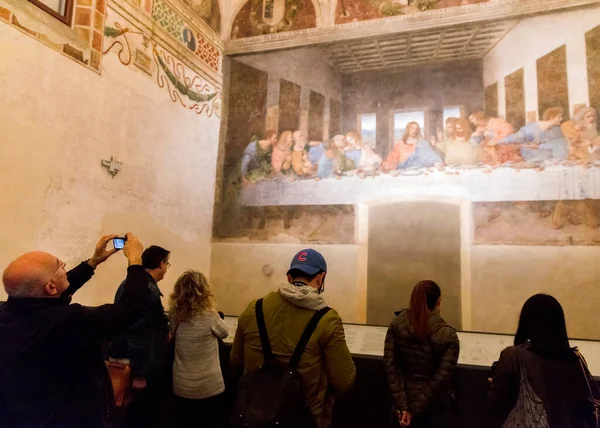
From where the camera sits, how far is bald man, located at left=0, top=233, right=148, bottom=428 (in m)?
1.87

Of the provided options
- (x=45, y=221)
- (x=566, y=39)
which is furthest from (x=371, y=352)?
(x=566, y=39)

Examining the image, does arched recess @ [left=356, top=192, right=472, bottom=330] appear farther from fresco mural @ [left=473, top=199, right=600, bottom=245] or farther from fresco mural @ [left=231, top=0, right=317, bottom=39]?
fresco mural @ [left=231, top=0, right=317, bottom=39]

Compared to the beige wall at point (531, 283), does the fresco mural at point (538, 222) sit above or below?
above

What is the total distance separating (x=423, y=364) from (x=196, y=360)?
4.94 ft

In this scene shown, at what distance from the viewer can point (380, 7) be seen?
736cm

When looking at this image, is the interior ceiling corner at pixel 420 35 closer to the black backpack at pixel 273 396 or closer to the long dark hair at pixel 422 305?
the long dark hair at pixel 422 305

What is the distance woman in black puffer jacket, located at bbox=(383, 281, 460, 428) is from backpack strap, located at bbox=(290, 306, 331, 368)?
3.03 ft

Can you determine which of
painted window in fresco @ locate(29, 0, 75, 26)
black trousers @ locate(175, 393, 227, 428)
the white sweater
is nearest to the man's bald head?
Answer: the white sweater

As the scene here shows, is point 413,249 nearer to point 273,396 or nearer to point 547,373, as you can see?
point 547,373

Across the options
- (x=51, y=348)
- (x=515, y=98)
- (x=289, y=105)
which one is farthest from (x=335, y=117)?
(x=51, y=348)

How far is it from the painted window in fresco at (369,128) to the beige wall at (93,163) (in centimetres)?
262

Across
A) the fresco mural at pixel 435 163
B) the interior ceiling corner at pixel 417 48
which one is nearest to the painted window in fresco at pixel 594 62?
the fresco mural at pixel 435 163

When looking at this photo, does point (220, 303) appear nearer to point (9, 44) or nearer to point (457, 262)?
point (457, 262)

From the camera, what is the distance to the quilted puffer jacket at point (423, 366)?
2840mm
